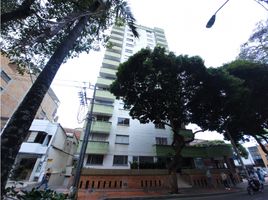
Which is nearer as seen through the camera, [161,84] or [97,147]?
[161,84]

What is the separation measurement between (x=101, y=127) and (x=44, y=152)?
7.46 metres

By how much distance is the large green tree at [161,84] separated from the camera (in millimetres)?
15273

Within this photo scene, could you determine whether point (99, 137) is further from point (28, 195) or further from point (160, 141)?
point (28, 195)

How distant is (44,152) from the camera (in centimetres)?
2061

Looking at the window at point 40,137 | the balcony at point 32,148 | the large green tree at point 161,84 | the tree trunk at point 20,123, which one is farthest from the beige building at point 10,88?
the tree trunk at point 20,123

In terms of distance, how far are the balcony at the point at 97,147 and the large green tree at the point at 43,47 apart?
1151 centimetres

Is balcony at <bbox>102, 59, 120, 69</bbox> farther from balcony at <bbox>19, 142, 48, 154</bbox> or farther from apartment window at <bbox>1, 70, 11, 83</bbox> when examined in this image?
balcony at <bbox>19, 142, 48, 154</bbox>

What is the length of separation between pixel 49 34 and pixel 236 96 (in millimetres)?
15480

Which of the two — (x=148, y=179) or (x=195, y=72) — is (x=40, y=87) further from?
(x=148, y=179)

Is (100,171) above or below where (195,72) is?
below

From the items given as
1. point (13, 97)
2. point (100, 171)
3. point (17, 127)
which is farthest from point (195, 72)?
point (13, 97)

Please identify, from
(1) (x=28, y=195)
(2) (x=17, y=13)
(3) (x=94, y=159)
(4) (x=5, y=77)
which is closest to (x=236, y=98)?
(3) (x=94, y=159)

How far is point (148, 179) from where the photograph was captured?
17344mm

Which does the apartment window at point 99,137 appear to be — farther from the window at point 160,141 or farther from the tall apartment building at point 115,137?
the window at point 160,141
